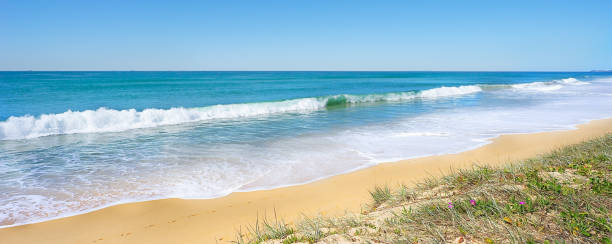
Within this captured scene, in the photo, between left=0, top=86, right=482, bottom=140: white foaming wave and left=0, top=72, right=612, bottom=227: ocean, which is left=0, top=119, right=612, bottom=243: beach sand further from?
left=0, top=86, right=482, bottom=140: white foaming wave

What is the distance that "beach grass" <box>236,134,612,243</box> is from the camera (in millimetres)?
2521

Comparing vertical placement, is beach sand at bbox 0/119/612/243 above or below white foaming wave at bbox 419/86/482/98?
below

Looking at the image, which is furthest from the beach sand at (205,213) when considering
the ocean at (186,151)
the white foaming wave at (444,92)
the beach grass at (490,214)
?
the white foaming wave at (444,92)

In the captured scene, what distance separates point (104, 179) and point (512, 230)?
22.5 ft

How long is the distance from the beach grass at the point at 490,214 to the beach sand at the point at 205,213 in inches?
39.2

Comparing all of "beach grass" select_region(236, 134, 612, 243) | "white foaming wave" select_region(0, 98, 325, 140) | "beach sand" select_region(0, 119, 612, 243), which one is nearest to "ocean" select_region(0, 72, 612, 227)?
"white foaming wave" select_region(0, 98, 325, 140)

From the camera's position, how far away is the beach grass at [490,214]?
2521mm

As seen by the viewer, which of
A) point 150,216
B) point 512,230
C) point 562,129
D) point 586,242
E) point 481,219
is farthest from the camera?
point 562,129

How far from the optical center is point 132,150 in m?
8.61

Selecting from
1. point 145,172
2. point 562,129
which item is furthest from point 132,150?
point 562,129

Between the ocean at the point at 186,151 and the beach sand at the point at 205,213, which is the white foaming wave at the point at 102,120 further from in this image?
the beach sand at the point at 205,213

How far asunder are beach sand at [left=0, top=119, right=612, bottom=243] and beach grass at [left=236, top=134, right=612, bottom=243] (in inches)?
39.2

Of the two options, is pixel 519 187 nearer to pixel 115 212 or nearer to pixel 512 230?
pixel 512 230

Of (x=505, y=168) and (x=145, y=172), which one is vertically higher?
(x=505, y=168)
